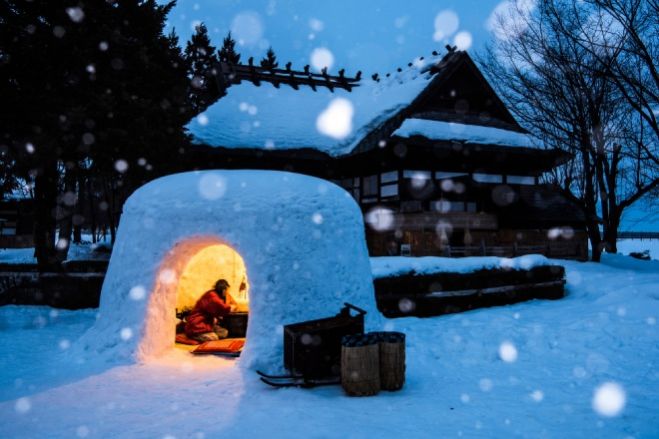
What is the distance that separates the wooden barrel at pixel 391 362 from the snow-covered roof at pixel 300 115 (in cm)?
1022

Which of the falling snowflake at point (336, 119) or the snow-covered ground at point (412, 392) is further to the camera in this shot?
the falling snowflake at point (336, 119)

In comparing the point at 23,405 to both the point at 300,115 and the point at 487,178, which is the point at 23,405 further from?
the point at 487,178

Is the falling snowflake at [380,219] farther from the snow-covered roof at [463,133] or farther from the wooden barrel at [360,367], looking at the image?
the wooden barrel at [360,367]

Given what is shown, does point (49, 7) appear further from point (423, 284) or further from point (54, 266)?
point (423, 284)

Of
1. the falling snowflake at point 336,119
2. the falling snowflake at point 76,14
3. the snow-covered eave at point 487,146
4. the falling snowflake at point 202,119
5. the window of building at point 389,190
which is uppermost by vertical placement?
the falling snowflake at point 76,14

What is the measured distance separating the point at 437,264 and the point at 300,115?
885cm

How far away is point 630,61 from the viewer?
13250mm

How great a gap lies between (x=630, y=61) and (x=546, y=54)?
105 inches

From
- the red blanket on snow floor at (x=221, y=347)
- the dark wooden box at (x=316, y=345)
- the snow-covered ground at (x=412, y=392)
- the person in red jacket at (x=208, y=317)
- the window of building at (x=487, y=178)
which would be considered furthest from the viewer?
the window of building at (x=487, y=178)

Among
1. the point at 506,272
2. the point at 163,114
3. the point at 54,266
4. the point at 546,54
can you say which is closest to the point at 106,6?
the point at 163,114

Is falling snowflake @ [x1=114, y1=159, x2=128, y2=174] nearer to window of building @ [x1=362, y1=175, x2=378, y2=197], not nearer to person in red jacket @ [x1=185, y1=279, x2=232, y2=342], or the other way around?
person in red jacket @ [x1=185, y1=279, x2=232, y2=342]

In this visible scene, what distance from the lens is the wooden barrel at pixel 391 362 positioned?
5754mm

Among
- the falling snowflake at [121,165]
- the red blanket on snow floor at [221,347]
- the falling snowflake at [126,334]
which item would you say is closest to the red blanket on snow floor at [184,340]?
the red blanket on snow floor at [221,347]

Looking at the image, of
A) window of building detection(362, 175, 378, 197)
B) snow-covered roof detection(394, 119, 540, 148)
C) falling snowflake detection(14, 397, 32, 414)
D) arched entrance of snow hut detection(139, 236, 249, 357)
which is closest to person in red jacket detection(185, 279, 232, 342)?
arched entrance of snow hut detection(139, 236, 249, 357)
